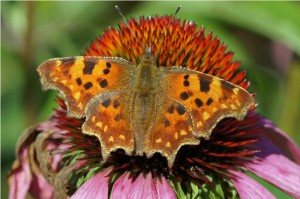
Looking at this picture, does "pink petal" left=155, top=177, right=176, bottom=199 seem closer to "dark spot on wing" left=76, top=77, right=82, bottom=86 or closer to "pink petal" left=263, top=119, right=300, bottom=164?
"dark spot on wing" left=76, top=77, right=82, bottom=86

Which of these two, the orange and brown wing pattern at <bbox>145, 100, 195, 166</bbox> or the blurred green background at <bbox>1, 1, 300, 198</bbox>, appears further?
the blurred green background at <bbox>1, 1, 300, 198</bbox>

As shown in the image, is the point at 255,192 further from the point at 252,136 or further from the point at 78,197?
the point at 78,197

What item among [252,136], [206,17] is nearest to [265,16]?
[206,17]

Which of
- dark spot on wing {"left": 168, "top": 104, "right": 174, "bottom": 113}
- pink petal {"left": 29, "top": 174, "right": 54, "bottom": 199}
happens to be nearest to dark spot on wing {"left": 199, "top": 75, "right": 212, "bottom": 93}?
dark spot on wing {"left": 168, "top": 104, "right": 174, "bottom": 113}

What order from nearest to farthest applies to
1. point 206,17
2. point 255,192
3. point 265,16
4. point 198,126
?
1. point 198,126
2. point 255,192
3. point 265,16
4. point 206,17

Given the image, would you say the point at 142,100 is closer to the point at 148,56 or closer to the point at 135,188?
the point at 148,56

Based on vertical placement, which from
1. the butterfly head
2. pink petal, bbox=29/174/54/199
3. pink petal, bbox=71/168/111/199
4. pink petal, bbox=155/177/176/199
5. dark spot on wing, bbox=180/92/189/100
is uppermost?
the butterfly head

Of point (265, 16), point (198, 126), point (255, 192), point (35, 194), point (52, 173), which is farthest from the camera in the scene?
point (265, 16)

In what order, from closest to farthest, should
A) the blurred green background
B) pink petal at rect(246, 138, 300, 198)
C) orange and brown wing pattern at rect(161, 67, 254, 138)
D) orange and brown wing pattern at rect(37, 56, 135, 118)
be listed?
orange and brown wing pattern at rect(161, 67, 254, 138), orange and brown wing pattern at rect(37, 56, 135, 118), pink petal at rect(246, 138, 300, 198), the blurred green background
